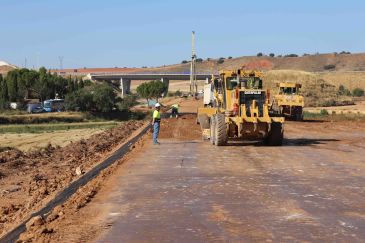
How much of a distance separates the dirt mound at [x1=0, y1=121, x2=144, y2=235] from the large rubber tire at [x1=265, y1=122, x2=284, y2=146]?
6257mm

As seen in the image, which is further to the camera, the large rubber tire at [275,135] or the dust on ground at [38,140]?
the dust on ground at [38,140]

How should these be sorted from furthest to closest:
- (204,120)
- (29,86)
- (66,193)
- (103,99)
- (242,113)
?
(29,86), (103,99), (204,120), (242,113), (66,193)

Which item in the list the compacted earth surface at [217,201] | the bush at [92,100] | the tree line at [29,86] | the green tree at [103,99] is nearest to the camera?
the compacted earth surface at [217,201]

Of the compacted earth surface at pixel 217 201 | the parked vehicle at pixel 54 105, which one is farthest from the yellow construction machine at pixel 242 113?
the parked vehicle at pixel 54 105

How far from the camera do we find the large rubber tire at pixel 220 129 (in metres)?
23.2

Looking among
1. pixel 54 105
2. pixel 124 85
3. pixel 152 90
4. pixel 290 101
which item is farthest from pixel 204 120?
pixel 124 85

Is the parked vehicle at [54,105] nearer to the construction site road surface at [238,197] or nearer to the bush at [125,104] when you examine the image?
the bush at [125,104]

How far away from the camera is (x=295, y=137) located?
29.7 meters

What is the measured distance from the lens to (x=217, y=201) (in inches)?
491

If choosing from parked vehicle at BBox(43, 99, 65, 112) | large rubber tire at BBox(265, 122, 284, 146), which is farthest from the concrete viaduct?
large rubber tire at BBox(265, 122, 284, 146)

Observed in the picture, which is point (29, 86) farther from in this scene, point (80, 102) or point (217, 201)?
point (217, 201)

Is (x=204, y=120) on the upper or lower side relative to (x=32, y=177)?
upper

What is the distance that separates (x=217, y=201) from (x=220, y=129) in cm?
1085

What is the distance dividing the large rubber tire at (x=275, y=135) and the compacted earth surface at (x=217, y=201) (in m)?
2.13
